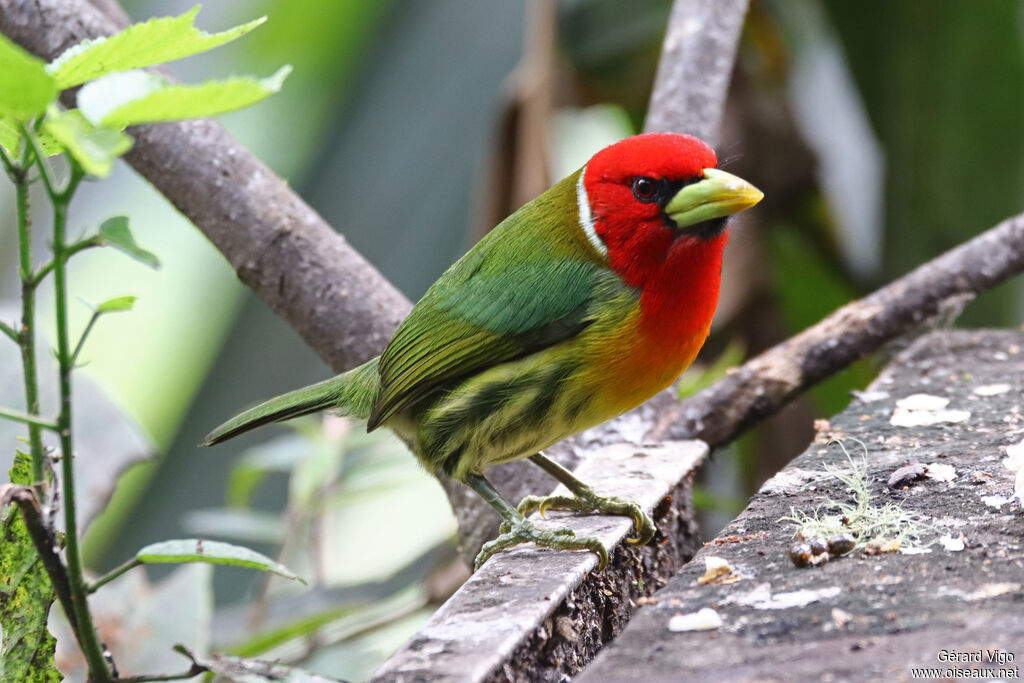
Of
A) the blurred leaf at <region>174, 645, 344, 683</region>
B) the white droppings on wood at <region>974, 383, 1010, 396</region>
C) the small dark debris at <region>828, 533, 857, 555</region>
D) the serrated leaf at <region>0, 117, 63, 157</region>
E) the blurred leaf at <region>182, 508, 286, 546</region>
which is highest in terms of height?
the serrated leaf at <region>0, 117, 63, 157</region>

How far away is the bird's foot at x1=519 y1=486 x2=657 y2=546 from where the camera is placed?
1.84 metres

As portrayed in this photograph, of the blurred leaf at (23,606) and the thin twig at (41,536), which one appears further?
the blurred leaf at (23,606)

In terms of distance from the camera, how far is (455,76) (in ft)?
12.9

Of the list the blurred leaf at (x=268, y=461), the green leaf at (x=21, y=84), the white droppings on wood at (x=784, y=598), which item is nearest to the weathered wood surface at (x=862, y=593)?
the white droppings on wood at (x=784, y=598)

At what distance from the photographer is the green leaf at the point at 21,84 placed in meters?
0.93

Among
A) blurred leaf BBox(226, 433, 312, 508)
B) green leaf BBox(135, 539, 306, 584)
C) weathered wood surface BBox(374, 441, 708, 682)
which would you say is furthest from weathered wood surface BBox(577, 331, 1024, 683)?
blurred leaf BBox(226, 433, 312, 508)

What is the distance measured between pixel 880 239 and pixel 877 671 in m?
3.29

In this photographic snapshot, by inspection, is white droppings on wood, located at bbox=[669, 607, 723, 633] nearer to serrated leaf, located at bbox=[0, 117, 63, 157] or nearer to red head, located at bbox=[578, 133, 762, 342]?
red head, located at bbox=[578, 133, 762, 342]

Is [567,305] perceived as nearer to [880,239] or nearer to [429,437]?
[429,437]

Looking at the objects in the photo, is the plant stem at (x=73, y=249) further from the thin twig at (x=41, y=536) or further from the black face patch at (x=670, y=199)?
the black face patch at (x=670, y=199)

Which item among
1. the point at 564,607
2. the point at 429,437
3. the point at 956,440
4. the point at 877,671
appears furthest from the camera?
the point at 429,437

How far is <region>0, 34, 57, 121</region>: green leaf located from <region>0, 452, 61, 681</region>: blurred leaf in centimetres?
50

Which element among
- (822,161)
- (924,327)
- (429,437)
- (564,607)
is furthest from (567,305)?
(822,161)

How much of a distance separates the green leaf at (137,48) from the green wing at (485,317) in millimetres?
923
